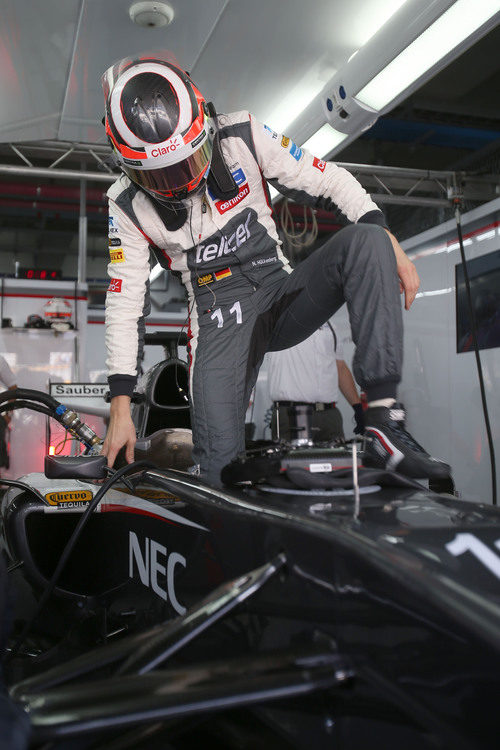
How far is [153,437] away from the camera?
2.38 m

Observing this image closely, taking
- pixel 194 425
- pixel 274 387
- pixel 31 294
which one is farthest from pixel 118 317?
pixel 31 294

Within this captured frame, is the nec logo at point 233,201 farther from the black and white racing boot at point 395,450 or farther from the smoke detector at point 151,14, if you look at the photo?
the smoke detector at point 151,14

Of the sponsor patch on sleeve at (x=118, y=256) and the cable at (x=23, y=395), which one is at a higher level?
the sponsor patch on sleeve at (x=118, y=256)

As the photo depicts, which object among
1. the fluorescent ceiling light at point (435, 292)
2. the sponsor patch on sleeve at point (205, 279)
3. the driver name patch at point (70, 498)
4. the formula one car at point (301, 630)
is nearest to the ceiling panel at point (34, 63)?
the sponsor patch on sleeve at point (205, 279)

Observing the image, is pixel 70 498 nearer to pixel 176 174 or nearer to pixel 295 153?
pixel 176 174

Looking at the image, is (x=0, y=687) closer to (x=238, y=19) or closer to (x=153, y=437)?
(x=153, y=437)

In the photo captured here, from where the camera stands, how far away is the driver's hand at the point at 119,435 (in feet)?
5.59

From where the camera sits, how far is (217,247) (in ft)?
6.58

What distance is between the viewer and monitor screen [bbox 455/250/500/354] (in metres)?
5.51

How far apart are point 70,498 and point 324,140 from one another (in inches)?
172

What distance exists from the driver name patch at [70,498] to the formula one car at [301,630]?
0.44 meters

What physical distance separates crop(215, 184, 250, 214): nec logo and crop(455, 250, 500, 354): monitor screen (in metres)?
3.94

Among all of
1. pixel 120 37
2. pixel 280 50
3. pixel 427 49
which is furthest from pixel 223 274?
pixel 280 50

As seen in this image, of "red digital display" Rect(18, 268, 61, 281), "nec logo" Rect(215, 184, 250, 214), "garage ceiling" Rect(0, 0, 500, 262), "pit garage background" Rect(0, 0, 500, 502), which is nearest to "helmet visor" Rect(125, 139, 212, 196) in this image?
"nec logo" Rect(215, 184, 250, 214)
